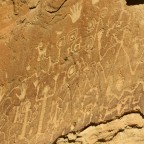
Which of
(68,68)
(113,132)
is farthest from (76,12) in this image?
(113,132)

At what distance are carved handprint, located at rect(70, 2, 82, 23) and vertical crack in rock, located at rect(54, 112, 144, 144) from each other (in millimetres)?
798

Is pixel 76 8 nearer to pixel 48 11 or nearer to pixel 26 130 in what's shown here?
pixel 48 11

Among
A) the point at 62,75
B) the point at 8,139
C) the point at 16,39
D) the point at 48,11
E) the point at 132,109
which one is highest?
the point at 48,11

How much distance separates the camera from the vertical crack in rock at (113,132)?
3.17m

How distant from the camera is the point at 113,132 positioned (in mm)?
3201

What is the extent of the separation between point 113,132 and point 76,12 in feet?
3.03

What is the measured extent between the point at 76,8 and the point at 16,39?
1.64ft

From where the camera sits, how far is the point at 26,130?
10.3ft

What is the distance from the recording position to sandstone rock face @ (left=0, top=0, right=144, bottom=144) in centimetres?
310

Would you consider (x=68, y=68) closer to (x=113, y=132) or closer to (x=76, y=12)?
(x=76, y=12)

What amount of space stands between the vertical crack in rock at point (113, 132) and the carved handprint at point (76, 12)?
80 cm

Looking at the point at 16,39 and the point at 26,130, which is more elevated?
the point at 16,39

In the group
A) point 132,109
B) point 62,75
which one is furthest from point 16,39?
point 132,109

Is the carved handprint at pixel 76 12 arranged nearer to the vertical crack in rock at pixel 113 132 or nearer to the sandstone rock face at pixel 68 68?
the sandstone rock face at pixel 68 68
